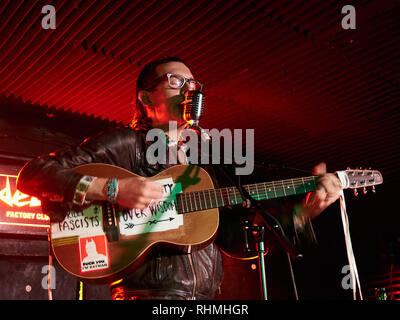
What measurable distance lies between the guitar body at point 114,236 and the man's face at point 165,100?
1.53ft

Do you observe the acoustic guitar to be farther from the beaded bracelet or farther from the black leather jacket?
the beaded bracelet

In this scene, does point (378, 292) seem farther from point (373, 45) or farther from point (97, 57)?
point (97, 57)

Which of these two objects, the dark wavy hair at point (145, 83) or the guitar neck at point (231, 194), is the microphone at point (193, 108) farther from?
the guitar neck at point (231, 194)

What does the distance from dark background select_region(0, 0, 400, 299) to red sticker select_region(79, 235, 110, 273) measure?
2.38 metres

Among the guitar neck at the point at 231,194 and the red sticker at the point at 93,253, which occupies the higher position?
the guitar neck at the point at 231,194

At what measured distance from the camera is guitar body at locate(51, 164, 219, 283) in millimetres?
2090

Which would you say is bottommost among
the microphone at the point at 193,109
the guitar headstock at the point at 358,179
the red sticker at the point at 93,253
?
the red sticker at the point at 93,253

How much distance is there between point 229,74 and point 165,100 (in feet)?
7.56

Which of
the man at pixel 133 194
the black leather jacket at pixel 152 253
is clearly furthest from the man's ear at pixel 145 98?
the black leather jacket at pixel 152 253

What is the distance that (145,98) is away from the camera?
2.82 m

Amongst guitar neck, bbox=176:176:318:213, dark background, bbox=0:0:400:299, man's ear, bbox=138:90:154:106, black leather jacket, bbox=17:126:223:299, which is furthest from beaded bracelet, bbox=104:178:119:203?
dark background, bbox=0:0:400:299

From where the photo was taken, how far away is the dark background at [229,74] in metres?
3.93

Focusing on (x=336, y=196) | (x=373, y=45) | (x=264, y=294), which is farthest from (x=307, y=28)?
(x=264, y=294)

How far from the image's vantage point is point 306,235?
2480mm
